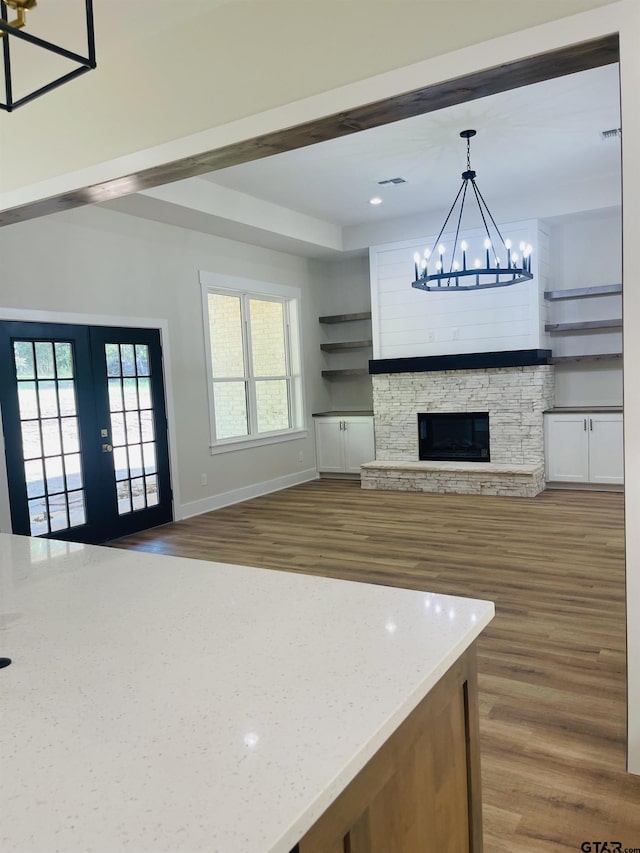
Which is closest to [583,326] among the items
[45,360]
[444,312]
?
[444,312]

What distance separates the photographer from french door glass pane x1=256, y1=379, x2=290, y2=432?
25.6 feet

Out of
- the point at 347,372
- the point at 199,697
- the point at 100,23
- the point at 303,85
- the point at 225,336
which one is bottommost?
the point at 199,697

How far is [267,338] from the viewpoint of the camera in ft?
26.0

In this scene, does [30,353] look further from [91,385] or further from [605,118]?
[605,118]

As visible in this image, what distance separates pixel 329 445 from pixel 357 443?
446 millimetres

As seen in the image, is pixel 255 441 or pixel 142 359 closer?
pixel 142 359

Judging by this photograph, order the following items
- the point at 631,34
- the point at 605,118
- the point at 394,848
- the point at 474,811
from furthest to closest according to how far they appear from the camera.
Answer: the point at 605,118 < the point at 631,34 < the point at 474,811 < the point at 394,848

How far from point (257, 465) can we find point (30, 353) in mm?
3180

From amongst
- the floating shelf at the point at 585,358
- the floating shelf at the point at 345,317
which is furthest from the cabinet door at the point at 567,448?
the floating shelf at the point at 345,317

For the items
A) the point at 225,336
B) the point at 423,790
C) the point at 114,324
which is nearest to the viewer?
the point at 423,790

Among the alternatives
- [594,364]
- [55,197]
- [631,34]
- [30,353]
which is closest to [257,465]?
[30,353]

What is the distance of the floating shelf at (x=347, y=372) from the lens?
8.37 metres

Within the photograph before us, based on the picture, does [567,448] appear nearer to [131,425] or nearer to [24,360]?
[131,425]

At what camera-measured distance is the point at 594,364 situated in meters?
7.13
